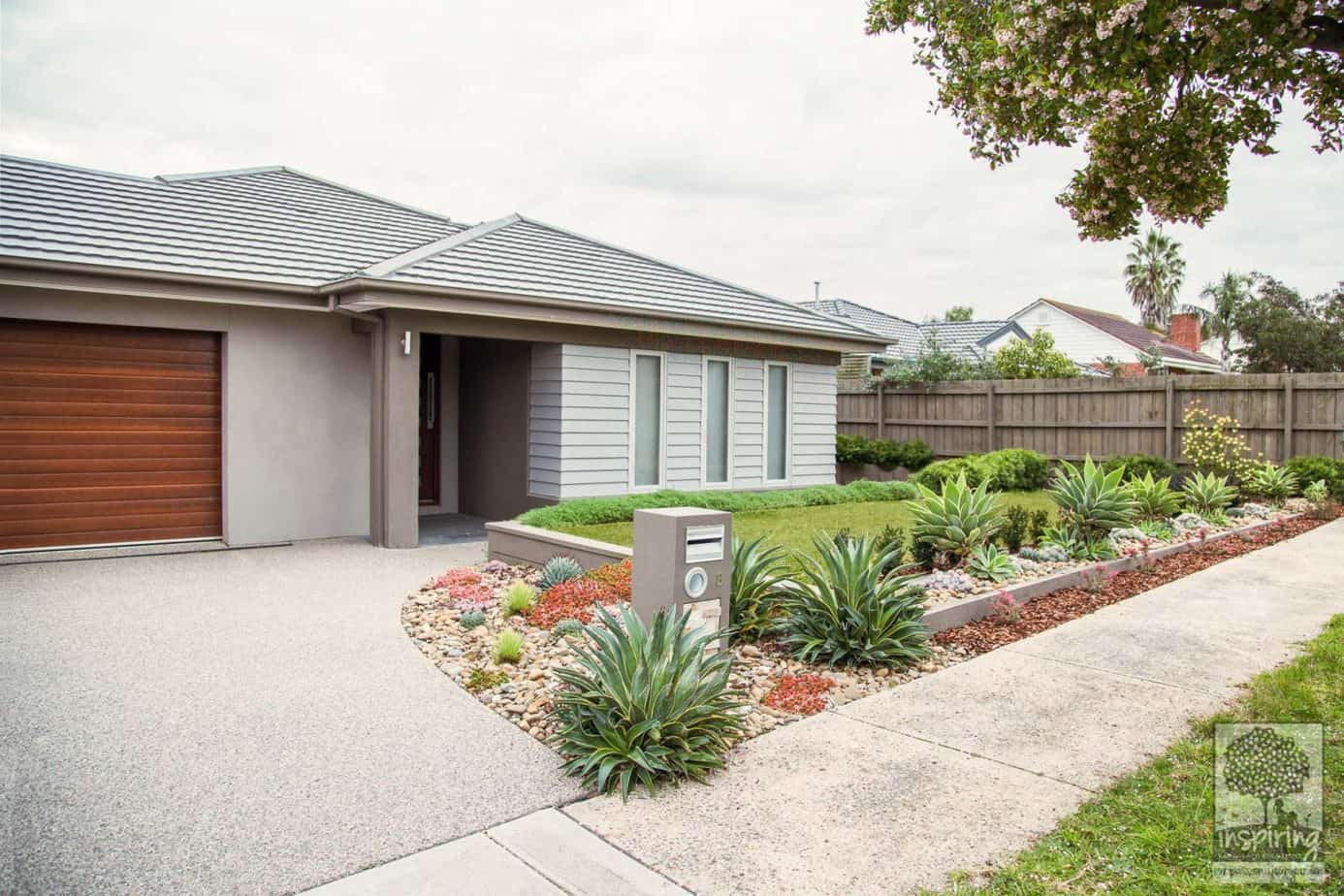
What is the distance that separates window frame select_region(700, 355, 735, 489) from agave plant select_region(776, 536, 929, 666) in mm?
6903

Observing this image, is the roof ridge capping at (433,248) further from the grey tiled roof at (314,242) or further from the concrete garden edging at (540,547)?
the concrete garden edging at (540,547)

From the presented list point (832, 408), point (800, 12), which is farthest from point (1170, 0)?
point (832, 408)

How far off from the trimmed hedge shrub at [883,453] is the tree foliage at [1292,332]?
2407 centimetres

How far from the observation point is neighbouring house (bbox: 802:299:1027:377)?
88.7ft

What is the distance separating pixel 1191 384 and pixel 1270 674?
40.7 feet

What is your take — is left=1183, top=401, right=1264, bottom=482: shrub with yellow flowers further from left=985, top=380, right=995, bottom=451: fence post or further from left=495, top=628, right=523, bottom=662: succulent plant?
left=495, top=628, right=523, bottom=662: succulent plant

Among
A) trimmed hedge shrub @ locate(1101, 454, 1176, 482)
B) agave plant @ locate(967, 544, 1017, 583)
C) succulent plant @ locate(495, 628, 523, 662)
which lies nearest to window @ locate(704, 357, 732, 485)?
agave plant @ locate(967, 544, 1017, 583)

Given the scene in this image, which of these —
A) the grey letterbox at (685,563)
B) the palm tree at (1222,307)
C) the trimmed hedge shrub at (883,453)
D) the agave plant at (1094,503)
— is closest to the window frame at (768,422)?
the agave plant at (1094,503)

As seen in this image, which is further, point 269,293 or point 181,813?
point 269,293

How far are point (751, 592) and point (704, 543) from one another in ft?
4.17

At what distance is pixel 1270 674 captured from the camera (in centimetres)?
516

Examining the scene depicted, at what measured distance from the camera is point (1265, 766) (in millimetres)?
3896

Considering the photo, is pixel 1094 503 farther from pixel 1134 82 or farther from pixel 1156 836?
pixel 1156 836

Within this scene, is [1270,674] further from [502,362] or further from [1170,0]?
[502,362]
